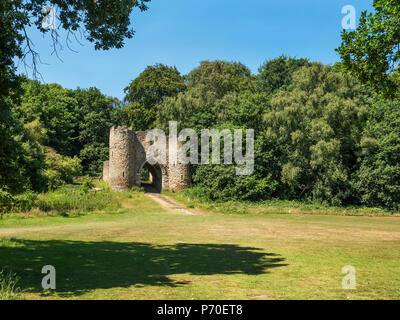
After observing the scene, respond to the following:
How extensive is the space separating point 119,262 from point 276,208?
67.1ft

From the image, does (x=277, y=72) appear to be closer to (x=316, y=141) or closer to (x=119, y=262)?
(x=316, y=141)

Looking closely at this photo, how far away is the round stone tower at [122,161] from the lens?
3728 centimetres

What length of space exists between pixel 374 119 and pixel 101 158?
3743 centimetres

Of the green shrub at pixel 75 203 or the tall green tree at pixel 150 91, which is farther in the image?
the tall green tree at pixel 150 91

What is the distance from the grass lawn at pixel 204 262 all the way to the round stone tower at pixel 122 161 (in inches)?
835

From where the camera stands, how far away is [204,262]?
9484 millimetres

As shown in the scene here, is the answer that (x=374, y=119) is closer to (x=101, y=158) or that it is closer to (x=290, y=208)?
(x=290, y=208)

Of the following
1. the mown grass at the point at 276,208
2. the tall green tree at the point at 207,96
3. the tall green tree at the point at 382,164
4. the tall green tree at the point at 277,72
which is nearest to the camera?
the mown grass at the point at 276,208

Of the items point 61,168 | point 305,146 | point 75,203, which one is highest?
point 305,146

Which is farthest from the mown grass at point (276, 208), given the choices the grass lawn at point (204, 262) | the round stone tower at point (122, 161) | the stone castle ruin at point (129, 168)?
the grass lawn at point (204, 262)
